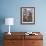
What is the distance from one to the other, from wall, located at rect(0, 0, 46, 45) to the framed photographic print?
105 mm

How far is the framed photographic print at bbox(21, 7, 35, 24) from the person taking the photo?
4.71 metres

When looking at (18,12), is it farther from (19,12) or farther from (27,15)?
(27,15)

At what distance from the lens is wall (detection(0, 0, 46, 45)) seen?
4707 millimetres

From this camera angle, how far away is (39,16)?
4754 mm

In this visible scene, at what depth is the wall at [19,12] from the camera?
4707 mm

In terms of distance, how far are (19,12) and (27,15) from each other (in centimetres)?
29

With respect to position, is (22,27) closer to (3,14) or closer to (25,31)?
(25,31)

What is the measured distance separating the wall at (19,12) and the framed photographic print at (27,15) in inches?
4.1

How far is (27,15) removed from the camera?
4.73m

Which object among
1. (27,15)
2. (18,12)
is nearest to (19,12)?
(18,12)

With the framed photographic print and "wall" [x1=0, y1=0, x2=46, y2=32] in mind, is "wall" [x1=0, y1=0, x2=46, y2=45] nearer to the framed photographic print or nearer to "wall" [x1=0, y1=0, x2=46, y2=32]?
"wall" [x1=0, y1=0, x2=46, y2=32]

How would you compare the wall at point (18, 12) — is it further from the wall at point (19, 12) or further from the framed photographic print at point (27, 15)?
the framed photographic print at point (27, 15)

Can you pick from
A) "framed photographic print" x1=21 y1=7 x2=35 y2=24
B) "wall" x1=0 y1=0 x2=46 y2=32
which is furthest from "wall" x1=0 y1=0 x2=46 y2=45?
"framed photographic print" x1=21 y1=7 x2=35 y2=24

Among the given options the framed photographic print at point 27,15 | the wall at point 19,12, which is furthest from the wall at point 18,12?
the framed photographic print at point 27,15
